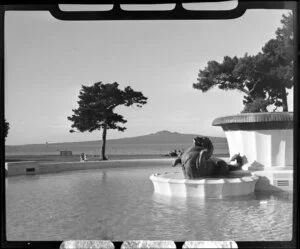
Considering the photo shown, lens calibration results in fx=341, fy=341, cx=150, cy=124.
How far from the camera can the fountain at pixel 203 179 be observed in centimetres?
491

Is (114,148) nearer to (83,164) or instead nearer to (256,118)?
(83,164)

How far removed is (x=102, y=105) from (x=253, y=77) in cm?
335

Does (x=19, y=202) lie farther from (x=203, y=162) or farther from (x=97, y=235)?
(x=203, y=162)

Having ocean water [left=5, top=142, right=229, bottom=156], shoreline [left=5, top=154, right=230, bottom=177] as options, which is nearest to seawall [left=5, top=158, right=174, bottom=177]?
shoreline [left=5, top=154, right=230, bottom=177]

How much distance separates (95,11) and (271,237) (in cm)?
290

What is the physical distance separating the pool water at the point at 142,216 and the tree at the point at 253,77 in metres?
2.56

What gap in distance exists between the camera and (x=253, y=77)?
7379 millimetres

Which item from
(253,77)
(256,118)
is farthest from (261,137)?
(253,77)

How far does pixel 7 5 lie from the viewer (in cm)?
256

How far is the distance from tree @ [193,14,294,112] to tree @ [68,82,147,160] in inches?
59.9

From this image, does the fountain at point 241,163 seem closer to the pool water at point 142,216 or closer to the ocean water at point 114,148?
the pool water at point 142,216

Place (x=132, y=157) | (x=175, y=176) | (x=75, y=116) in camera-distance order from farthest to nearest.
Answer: (x=132, y=157)
(x=75, y=116)
(x=175, y=176)

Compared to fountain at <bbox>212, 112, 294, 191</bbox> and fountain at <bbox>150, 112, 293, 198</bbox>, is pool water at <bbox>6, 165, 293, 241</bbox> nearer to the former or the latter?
fountain at <bbox>150, 112, 293, 198</bbox>

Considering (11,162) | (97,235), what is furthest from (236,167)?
(11,162)
